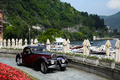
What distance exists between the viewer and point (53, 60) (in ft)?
38.3

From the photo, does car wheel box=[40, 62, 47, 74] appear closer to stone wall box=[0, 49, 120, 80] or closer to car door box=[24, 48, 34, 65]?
car door box=[24, 48, 34, 65]

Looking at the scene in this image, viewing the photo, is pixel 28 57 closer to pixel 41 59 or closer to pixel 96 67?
pixel 41 59

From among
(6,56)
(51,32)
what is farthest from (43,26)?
(6,56)

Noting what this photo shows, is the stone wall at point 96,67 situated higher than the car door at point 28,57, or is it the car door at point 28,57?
the car door at point 28,57

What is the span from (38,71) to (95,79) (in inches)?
194

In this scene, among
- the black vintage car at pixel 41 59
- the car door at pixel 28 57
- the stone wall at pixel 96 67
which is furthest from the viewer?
the car door at pixel 28 57

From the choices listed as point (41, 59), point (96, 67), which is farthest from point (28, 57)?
point (96, 67)

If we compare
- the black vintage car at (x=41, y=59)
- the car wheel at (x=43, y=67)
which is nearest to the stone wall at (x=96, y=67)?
the black vintage car at (x=41, y=59)

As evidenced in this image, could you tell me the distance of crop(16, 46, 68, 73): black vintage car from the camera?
11.7m

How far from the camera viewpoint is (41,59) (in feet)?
40.0

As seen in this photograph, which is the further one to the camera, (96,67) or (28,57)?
(28,57)

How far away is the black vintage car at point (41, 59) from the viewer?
1166 centimetres

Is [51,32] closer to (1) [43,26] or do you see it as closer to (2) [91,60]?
(2) [91,60]

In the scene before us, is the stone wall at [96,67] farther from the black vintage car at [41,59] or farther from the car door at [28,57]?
the car door at [28,57]
